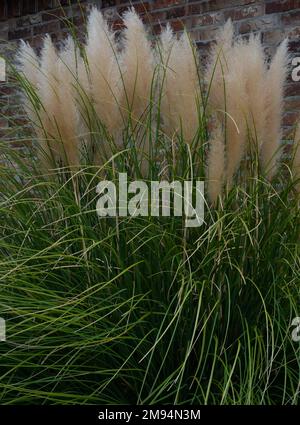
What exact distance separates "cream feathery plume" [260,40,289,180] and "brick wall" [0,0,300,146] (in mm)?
863

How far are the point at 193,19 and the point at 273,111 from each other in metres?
1.70

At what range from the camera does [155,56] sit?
Answer: 2719mm

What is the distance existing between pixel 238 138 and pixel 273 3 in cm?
162

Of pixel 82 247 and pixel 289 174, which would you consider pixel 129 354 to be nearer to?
pixel 82 247

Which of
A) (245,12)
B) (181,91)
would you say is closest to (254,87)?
(181,91)

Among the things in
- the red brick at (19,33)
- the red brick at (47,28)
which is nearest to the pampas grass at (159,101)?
the red brick at (47,28)

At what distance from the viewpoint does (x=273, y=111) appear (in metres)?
2.39

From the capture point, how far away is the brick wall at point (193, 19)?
11.9ft

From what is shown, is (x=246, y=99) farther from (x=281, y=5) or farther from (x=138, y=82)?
(x=281, y=5)

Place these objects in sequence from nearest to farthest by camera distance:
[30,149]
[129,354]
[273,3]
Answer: [129,354] → [30,149] → [273,3]

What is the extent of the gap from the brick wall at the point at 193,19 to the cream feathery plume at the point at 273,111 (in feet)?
2.83

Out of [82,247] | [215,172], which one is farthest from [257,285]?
[82,247]

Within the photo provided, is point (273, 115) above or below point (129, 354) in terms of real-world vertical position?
above

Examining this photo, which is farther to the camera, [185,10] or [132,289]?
[185,10]
